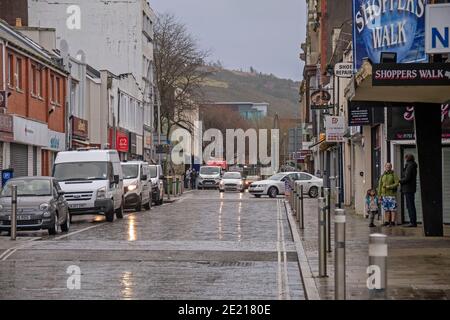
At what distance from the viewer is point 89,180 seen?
92.9 feet

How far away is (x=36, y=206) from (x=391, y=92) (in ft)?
29.4

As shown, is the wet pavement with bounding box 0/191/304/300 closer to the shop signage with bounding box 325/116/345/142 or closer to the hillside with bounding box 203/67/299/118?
the shop signage with bounding box 325/116/345/142

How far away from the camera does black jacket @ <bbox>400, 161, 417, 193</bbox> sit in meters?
22.4

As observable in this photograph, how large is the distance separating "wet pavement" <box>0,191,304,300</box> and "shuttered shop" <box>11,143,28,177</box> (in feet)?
35.2

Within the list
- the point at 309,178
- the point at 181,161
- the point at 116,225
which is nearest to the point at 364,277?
the point at 116,225

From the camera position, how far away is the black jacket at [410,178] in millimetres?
22438

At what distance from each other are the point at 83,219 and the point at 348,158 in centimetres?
1228

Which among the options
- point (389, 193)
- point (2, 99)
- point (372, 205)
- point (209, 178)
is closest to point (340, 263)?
point (389, 193)

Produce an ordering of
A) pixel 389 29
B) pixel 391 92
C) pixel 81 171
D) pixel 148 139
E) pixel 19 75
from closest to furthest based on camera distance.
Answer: pixel 391 92
pixel 389 29
pixel 81 171
pixel 19 75
pixel 148 139

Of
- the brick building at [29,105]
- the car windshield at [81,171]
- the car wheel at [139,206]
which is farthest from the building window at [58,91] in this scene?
the car windshield at [81,171]

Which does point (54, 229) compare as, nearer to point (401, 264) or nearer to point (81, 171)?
A: point (81, 171)

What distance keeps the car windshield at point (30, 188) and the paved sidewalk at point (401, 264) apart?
6.55 m

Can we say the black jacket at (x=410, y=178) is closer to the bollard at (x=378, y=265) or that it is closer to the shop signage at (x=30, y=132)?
the bollard at (x=378, y=265)

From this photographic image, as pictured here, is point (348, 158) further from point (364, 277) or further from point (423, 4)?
point (364, 277)
